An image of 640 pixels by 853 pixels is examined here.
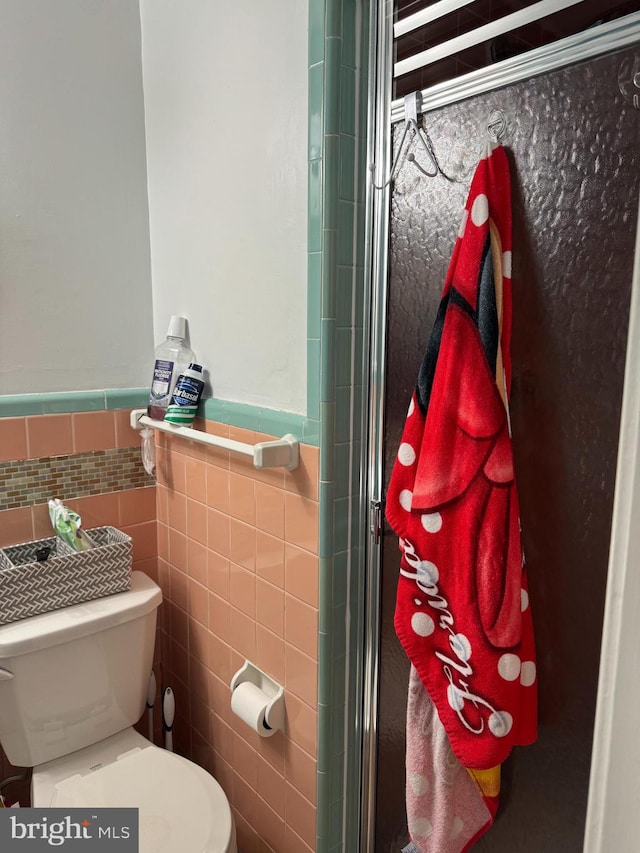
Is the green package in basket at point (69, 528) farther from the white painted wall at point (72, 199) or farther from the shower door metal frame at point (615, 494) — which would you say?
the shower door metal frame at point (615, 494)

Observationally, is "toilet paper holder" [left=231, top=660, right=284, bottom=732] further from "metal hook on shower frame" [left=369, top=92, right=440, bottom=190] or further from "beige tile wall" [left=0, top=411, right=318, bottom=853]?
"metal hook on shower frame" [left=369, top=92, right=440, bottom=190]

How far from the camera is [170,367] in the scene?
1.46 metres

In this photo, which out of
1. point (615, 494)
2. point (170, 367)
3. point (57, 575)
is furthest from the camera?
point (170, 367)

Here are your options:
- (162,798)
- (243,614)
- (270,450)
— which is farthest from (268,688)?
(270,450)

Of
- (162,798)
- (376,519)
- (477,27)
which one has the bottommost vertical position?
(162,798)

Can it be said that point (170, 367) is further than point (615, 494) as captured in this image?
Yes

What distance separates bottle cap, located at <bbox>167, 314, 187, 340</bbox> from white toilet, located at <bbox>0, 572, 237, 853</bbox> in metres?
0.63

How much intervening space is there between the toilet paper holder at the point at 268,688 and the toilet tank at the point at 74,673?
27 cm

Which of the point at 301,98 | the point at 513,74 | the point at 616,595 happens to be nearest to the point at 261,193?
the point at 301,98

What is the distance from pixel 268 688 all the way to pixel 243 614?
166mm

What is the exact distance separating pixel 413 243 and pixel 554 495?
473 mm

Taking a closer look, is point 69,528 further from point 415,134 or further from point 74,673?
point 415,134

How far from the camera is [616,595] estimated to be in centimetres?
43

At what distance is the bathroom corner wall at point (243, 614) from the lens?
3.92 feet
